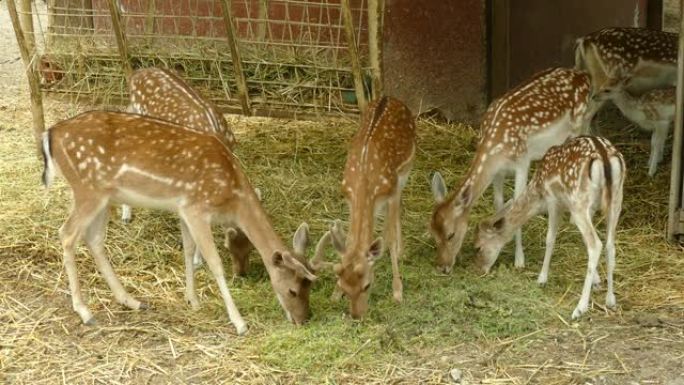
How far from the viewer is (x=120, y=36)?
24.8 ft

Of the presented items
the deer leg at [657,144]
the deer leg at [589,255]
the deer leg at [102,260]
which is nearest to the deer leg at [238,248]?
the deer leg at [102,260]

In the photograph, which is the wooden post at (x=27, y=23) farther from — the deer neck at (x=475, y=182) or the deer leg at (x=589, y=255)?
the deer leg at (x=589, y=255)

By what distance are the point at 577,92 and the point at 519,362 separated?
2.34 m

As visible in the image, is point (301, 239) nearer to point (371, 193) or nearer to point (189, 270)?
point (371, 193)

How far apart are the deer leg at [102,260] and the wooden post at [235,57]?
1.72 metres

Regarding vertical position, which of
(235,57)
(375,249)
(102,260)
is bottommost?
(102,260)

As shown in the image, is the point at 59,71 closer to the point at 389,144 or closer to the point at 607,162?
the point at 389,144

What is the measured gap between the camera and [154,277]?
6.58 meters

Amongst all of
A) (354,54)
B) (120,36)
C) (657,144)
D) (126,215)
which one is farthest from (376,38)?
(657,144)

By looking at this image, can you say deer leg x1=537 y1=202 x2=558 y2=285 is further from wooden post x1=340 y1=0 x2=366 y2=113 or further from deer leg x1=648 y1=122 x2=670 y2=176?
deer leg x1=648 y1=122 x2=670 y2=176

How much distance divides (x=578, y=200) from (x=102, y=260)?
2.87 m

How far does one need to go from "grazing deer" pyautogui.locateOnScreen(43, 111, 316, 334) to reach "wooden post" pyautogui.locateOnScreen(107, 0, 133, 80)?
160cm

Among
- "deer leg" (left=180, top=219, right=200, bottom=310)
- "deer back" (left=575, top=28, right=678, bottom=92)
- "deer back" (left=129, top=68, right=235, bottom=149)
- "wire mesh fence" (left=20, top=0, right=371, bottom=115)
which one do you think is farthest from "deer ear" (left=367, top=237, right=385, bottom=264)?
"deer back" (left=575, top=28, right=678, bottom=92)

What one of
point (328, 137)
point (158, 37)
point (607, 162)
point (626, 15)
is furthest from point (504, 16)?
point (607, 162)
